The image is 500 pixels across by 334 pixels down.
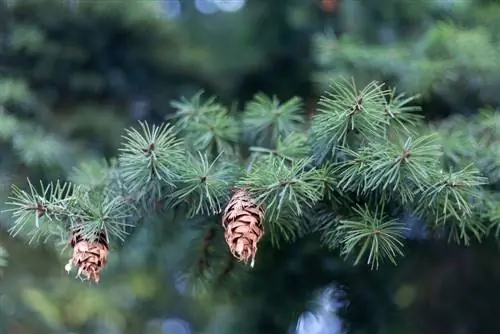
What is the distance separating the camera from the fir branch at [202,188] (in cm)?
63

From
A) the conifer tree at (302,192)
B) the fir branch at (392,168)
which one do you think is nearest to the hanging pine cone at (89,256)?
the conifer tree at (302,192)

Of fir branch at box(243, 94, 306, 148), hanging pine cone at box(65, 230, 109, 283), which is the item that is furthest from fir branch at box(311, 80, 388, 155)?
hanging pine cone at box(65, 230, 109, 283)

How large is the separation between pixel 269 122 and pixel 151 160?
20 centimetres

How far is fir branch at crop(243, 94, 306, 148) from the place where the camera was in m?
0.78

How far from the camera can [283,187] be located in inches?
23.8

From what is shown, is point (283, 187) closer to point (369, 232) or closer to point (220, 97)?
point (369, 232)

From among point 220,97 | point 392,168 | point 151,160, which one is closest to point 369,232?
point 392,168

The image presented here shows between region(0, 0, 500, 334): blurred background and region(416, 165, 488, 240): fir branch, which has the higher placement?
region(0, 0, 500, 334): blurred background

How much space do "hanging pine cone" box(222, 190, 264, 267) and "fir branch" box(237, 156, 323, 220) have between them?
12 mm

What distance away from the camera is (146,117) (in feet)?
3.86

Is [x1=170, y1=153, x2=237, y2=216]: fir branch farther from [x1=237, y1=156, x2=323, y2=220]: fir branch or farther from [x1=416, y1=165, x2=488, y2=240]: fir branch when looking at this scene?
[x1=416, y1=165, x2=488, y2=240]: fir branch

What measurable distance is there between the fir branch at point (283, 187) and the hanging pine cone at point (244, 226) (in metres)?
0.01

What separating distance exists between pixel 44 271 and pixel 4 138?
0.97 feet

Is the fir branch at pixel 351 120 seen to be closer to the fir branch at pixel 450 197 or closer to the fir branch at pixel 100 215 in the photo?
the fir branch at pixel 450 197
